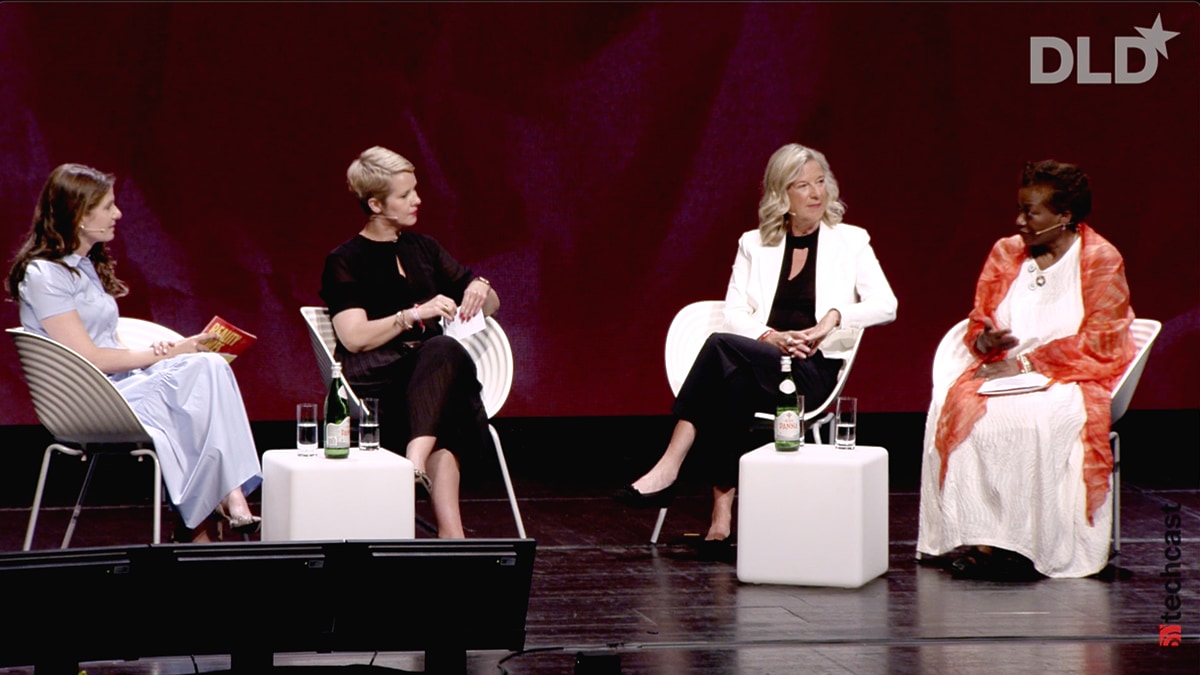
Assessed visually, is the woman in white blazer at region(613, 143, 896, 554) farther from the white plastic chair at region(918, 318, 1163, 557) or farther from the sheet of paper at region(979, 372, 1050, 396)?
the sheet of paper at region(979, 372, 1050, 396)

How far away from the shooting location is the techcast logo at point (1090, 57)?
6.75 metres

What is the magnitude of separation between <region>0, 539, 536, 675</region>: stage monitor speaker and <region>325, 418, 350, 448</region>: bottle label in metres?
1.16

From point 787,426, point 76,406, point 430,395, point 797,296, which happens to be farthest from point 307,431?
point 797,296

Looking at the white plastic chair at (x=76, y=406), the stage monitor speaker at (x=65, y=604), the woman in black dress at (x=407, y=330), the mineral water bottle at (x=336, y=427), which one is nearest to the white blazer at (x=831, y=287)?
the woman in black dress at (x=407, y=330)

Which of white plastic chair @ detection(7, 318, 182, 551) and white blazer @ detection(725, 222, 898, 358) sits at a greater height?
white blazer @ detection(725, 222, 898, 358)

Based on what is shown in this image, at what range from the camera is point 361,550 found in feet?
9.70

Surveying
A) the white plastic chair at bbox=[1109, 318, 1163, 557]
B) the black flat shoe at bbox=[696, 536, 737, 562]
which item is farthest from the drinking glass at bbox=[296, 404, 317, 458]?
the white plastic chair at bbox=[1109, 318, 1163, 557]

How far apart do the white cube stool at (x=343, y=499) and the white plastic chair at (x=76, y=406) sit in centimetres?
48

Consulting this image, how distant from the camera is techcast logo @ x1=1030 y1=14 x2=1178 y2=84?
266 inches

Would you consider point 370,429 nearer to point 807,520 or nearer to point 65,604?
point 807,520

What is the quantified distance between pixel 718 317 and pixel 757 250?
31 centimetres

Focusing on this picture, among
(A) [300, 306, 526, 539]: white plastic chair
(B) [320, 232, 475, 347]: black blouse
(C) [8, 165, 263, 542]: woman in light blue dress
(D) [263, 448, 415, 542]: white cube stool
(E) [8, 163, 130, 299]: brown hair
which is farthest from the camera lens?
(A) [300, 306, 526, 539]: white plastic chair

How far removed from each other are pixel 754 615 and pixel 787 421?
2.26ft

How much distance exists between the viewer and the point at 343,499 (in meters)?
4.08
